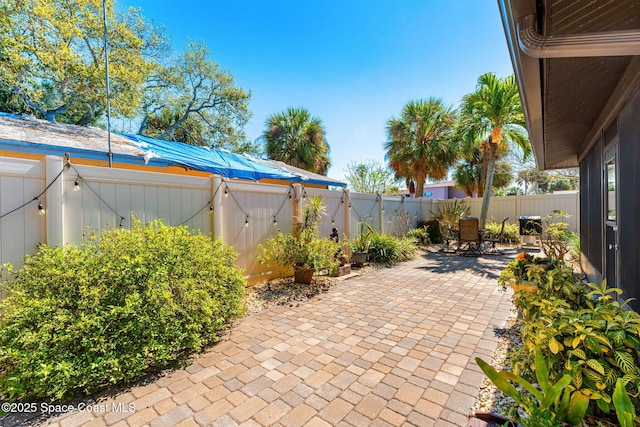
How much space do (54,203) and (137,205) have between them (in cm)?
81

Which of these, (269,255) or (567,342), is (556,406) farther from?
(269,255)

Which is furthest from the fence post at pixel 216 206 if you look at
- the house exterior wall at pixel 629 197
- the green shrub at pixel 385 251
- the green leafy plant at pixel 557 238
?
the green leafy plant at pixel 557 238

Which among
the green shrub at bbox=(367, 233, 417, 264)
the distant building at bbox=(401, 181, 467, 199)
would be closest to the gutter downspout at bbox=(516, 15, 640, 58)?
the green shrub at bbox=(367, 233, 417, 264)

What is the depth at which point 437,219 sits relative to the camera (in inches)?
433

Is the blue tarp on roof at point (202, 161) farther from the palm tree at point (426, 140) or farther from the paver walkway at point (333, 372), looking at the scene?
the palm tree at point (426, 140)

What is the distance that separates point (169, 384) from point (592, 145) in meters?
6.56

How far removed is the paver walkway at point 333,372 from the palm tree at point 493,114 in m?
6.35

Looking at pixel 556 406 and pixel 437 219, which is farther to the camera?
pixel 437 219

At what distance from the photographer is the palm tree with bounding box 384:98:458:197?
12.4 meters

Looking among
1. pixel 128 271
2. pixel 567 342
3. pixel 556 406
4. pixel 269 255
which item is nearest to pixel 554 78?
pixel 567 342

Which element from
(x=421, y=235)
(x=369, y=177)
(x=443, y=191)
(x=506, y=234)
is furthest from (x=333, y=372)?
(x=443, y=191)

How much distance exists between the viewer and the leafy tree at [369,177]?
14172 mm

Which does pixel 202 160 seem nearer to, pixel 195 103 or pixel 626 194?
pixel 626 194

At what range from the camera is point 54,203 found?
2.89 meters
